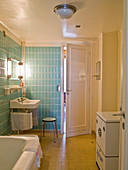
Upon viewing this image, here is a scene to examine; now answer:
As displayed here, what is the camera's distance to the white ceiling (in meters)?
2.07

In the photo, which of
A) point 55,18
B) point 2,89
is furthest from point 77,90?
point 55,18

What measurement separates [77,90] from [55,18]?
1868 millimetres

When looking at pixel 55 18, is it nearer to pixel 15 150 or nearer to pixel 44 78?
pixel 44 78

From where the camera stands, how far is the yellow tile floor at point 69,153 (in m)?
2.55

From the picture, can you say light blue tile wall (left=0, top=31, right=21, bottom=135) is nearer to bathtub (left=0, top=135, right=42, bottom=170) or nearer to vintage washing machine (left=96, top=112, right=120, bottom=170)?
bathtub (left=0, top=135, right=42, bottom=170)

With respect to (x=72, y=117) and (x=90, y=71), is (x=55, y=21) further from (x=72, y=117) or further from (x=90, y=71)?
(x=72, y=117)

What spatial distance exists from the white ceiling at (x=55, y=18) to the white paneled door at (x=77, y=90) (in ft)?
1.52

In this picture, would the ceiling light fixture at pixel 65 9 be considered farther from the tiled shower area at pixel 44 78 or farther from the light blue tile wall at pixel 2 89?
the tiled shower area at pixel 44 78

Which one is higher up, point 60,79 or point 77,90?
point 60,79

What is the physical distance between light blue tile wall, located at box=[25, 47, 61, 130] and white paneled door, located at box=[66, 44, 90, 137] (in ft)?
1.22

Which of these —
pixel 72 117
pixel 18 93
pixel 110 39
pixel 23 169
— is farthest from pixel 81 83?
pixel 23 169

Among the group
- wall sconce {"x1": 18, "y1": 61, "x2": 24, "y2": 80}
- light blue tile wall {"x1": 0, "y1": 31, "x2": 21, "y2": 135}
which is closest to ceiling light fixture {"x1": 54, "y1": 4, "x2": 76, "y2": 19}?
light blue tile wall {"x1": 0, "y1": 31, "x2": 21, "y2": 135}

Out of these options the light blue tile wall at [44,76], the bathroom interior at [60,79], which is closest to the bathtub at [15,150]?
the bathroom interior at [60,79]

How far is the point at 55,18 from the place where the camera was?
2.56 metres
